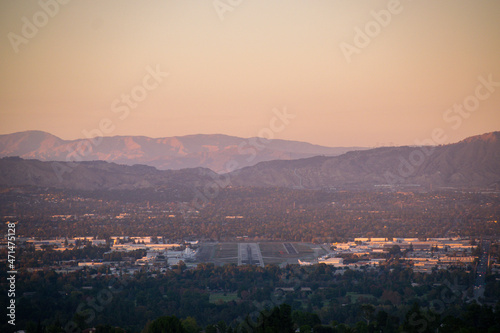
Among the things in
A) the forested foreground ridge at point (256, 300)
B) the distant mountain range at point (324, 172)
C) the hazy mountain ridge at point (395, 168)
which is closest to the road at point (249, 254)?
the forested foreground ridge at point (256, 300)

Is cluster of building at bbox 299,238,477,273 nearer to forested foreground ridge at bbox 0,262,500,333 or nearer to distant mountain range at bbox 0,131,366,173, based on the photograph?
forested foreground ridge at bbox 0,262,500,333

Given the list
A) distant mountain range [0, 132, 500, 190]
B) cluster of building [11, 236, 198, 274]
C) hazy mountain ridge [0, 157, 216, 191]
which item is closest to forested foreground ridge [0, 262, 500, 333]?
cluster of building [11, 236, 198, 274]

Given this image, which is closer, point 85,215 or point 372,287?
point 372,287

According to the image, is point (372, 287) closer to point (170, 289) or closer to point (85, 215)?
point (170, 289)

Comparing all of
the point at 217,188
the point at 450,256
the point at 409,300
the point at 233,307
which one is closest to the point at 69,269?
the point at 233,307

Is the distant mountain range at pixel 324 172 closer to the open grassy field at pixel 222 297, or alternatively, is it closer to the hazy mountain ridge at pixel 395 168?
the hazy mountain ridge at pixel 395 168
